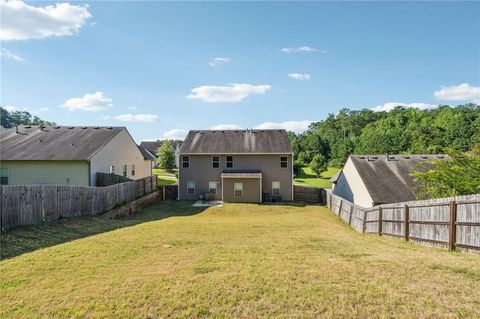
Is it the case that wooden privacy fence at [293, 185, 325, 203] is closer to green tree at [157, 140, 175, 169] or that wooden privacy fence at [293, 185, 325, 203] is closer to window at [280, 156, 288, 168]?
window at [280, 156, 288, 168]

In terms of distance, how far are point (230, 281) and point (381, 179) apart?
2104 cm

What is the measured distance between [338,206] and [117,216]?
48.1 ft

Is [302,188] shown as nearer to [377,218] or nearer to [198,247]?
[377,218]

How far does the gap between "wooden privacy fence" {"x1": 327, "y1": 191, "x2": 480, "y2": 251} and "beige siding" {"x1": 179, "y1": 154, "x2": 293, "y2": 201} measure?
49.2 feet

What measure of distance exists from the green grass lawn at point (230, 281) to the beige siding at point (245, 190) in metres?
19.5

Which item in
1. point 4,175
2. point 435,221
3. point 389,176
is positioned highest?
point 4,175

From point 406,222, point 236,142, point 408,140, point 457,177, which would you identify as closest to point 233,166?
point 236,142

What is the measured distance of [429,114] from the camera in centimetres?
10212

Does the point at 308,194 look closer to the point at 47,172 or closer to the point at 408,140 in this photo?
the point at 47,172

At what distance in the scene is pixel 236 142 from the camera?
3086cm

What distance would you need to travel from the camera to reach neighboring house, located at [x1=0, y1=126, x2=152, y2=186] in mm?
22469

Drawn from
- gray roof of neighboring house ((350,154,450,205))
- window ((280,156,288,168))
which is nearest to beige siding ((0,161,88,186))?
window ((280,156,288,168))

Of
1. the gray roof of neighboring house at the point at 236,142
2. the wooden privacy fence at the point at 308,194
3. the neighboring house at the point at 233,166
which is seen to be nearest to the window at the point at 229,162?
the neighboring house at the point at 233,166

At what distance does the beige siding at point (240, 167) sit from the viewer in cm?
2947
